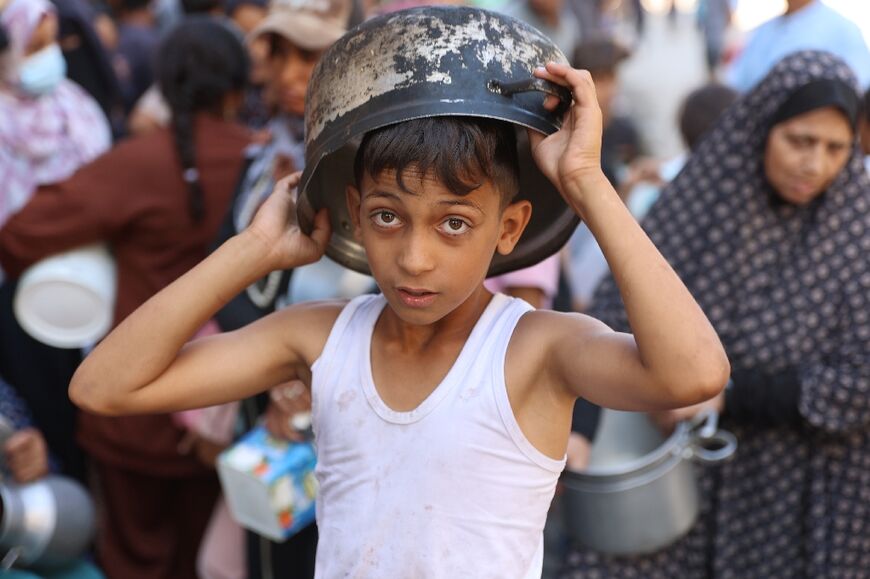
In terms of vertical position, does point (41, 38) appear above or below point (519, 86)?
below

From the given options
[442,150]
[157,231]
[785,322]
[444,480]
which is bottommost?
[157,231]

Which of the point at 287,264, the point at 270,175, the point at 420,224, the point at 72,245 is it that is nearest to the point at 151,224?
the point at 72,245

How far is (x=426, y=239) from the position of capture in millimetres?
1544

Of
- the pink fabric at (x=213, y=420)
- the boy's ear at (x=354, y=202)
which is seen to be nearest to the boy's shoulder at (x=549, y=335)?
the boy's ear at (x=354, y=202)

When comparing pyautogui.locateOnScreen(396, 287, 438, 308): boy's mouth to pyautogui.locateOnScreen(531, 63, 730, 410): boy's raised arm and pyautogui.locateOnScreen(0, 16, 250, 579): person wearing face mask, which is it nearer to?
pyautogui.locateOnScreen(531, 63, 730, 410): boy's raised arm

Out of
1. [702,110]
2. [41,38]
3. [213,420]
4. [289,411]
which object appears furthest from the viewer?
[702,110]

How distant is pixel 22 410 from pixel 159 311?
1.56 metres

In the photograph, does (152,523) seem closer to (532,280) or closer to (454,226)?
(532,280)

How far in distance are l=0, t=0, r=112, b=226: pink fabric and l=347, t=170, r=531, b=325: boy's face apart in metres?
2.77

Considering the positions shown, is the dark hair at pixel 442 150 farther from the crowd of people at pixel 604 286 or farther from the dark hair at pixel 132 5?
the dark hair at pixel 132 5

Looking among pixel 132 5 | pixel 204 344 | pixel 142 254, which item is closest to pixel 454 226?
pixel 204 344

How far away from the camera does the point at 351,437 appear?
5.57 ft

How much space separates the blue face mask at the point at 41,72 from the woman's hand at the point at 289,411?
2108mm

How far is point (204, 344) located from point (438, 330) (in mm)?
409
